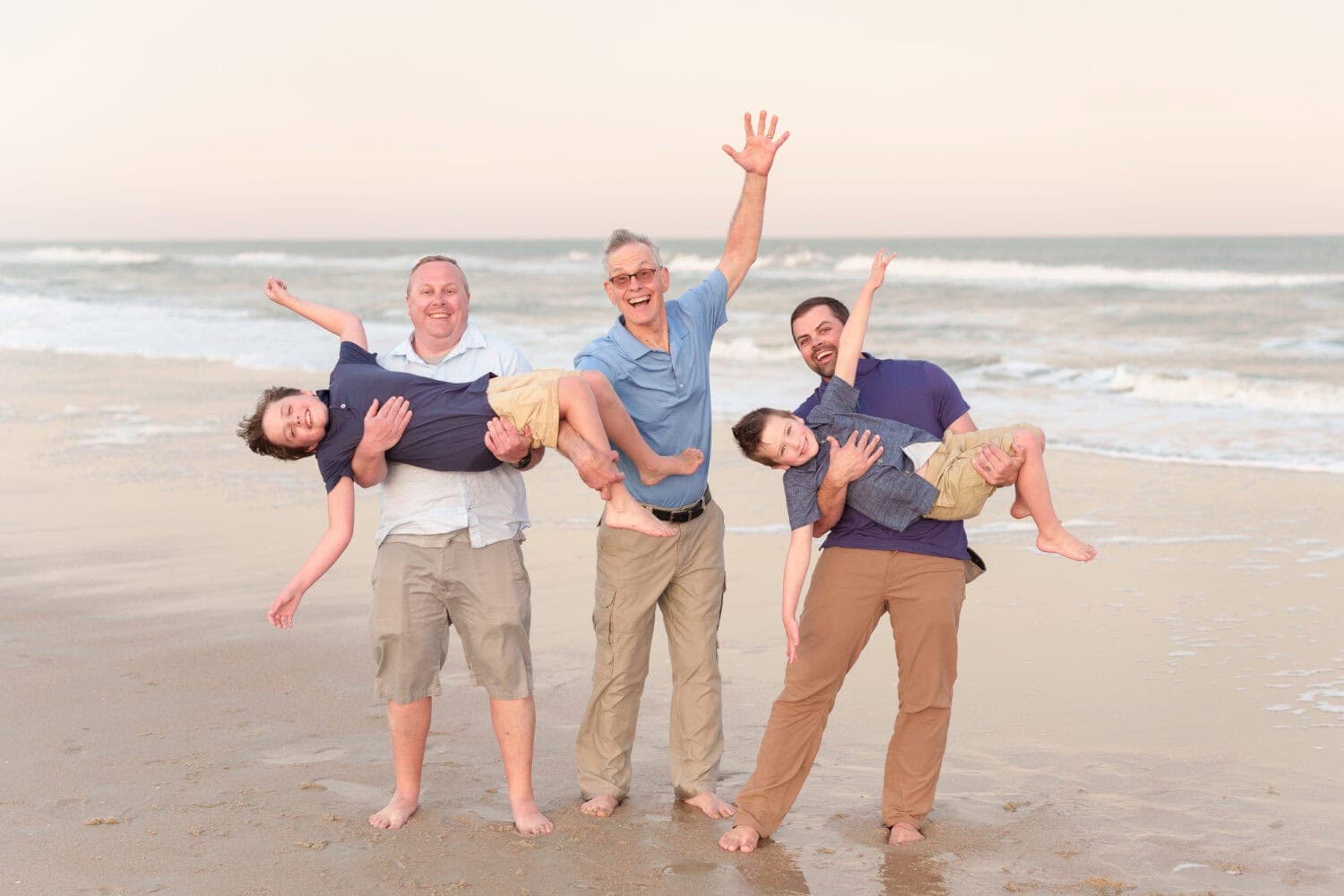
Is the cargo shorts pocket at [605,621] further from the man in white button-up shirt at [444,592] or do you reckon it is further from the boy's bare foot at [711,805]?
the boy's bare foot at [711,805]

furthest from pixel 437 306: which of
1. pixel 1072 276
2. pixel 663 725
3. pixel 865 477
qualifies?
pixel 1072 276

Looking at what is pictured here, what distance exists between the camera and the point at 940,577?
14.0ft

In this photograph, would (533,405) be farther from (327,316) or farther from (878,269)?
(878,269)

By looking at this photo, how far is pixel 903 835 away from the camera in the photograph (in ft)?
13.9

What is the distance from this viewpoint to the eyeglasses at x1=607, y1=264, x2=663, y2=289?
452cm

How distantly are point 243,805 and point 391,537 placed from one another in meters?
1.03

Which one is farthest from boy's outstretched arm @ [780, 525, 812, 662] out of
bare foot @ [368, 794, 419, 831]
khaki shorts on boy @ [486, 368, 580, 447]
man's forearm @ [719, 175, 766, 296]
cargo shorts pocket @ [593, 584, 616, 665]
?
bare foot @ [368, 794, 419, 831]

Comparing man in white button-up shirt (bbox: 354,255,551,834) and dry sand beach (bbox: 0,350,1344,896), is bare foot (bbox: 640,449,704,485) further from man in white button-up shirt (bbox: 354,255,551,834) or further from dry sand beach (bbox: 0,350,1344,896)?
dry sand beach (bbox: 0,350,1344,896)

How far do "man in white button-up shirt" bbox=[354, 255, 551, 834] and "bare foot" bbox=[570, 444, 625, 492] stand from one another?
18cm

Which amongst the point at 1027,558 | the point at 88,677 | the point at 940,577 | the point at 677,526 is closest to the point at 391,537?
the point at 677,526

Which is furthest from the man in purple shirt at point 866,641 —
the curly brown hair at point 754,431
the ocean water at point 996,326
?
the ocean water at point 996,326

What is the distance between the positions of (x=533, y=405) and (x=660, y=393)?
571mm

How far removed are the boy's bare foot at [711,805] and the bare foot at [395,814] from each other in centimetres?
94

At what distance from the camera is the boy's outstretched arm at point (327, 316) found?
15.1 feet
